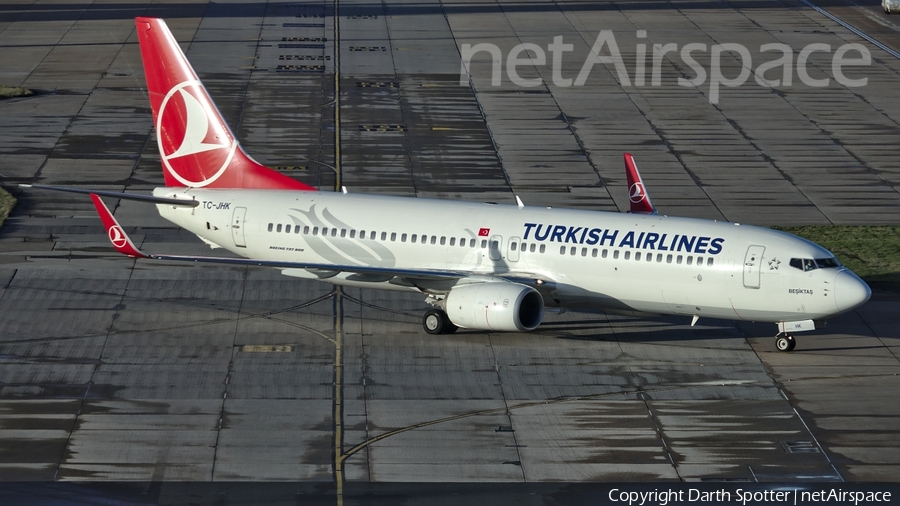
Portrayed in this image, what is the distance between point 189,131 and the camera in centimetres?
4156

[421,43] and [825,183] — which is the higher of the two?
[825,183]

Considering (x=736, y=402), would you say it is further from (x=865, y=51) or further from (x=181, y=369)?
(x=865, y=51)

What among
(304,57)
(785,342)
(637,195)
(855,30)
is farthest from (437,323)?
(855,30)

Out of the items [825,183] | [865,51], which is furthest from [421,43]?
[825,183]

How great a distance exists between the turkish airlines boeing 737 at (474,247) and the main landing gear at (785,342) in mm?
42

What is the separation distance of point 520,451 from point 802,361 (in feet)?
35.3

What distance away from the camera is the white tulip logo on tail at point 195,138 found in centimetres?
4134

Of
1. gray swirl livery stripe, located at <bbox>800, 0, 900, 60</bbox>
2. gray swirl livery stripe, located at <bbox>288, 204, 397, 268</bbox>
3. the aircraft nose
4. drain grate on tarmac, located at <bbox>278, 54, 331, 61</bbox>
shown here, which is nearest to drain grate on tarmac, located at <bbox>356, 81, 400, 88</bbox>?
drain grate on tarmac, located at <bbox>278, 54, 331, 61</bbox>

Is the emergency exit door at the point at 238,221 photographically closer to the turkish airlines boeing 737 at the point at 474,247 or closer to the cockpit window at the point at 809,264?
the turkish airlines boeing 737 at the point at 474,247

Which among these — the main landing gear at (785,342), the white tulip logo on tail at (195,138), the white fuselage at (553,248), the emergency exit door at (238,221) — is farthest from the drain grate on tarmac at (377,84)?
the main landing gear at (785,342)

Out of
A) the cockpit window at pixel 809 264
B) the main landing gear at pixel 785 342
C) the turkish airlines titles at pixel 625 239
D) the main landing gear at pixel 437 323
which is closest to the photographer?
the cockpit window at pixel 809 264

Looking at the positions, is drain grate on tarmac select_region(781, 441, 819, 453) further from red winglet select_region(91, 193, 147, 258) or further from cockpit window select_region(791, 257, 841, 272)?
red winglet select_region(91, 193, 147, 258)

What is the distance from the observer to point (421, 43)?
84.4 meters

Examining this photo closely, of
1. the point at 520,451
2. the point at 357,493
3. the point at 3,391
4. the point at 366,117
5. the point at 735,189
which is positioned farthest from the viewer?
the point at 366,117
